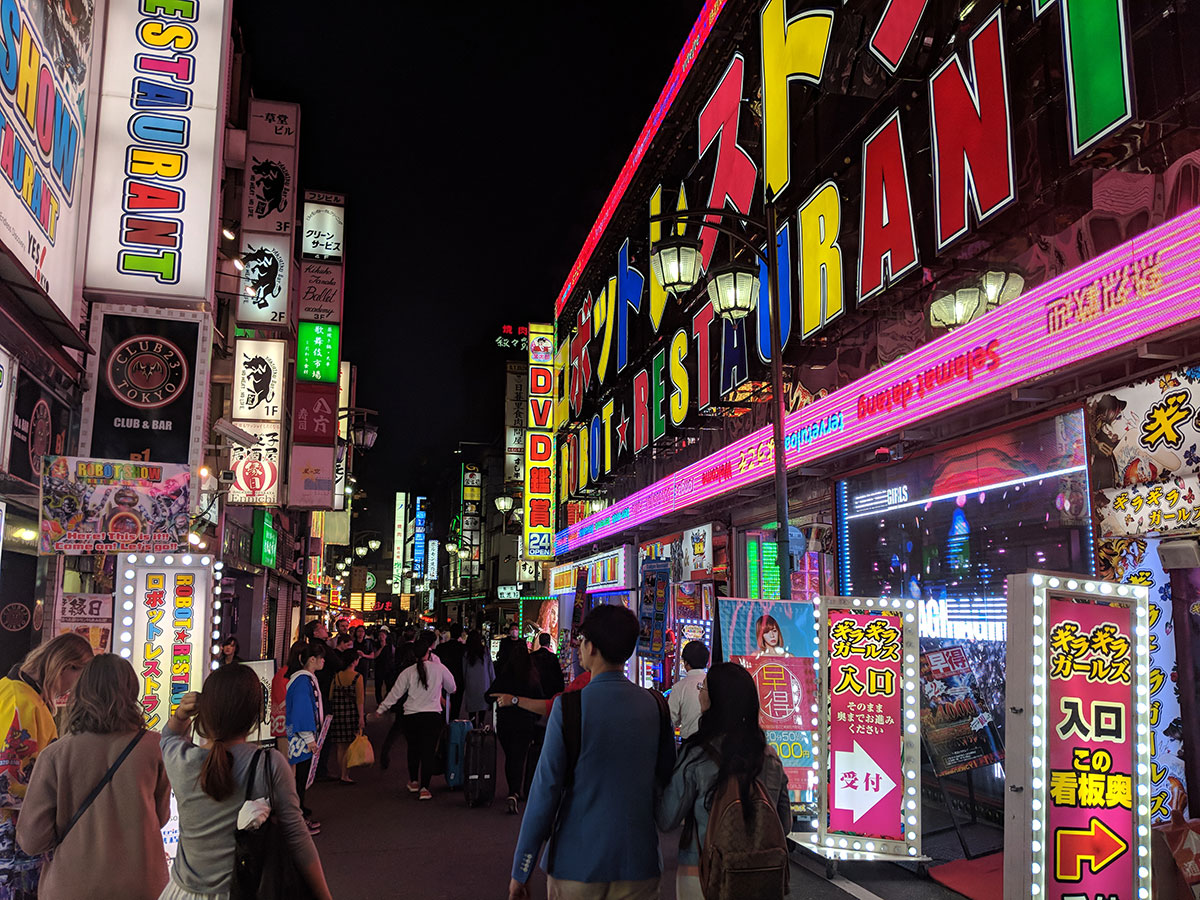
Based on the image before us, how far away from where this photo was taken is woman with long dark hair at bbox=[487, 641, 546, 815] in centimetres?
1113

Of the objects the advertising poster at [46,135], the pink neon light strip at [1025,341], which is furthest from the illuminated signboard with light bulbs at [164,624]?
the pink neon light strip at [1025,341]

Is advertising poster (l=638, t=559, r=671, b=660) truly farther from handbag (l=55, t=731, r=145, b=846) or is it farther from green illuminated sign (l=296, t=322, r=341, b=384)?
handbag (l=55, t=731, r=145, b=846)

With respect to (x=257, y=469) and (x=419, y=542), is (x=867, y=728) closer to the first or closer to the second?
(x=257, y=469)

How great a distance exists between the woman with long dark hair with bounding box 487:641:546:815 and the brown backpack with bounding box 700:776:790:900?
720 cm

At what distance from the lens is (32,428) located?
868 centimetres

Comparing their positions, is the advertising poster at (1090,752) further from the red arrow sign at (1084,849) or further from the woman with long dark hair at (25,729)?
the woman with long dark hair at (25,729)

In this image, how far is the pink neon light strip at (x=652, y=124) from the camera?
1920 cm

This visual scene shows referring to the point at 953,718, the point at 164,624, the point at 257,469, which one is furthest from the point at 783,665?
the point at 257,469

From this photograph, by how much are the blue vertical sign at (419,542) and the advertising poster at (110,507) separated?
85497 millimetres

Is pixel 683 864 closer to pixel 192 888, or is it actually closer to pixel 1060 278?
pixel 192 888

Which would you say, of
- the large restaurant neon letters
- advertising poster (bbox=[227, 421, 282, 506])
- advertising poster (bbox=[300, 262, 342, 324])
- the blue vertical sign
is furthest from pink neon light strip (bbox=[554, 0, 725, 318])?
the blue vertical sign

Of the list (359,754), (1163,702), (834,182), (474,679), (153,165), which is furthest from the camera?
(474,679)

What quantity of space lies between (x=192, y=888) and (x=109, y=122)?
8857 millimetres

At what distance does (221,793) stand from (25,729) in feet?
6.29
